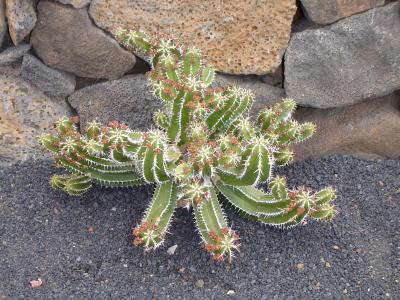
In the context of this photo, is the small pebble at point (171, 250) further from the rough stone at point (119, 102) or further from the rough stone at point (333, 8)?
the rough stone at point (333, 8)

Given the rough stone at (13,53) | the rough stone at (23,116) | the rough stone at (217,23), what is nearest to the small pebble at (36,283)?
the rough stone at (23,116)

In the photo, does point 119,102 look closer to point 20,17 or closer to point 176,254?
point 20,17

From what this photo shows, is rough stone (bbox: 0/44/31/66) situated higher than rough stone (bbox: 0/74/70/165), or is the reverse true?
rough stone (bbox: 0/44/31/66)

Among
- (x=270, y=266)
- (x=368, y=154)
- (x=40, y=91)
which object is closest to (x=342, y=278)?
(x=270, y=266)

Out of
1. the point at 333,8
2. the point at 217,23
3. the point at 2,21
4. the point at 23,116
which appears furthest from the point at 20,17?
the point at 333,8

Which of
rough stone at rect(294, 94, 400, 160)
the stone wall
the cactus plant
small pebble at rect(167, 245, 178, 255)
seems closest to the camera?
the cactus plant

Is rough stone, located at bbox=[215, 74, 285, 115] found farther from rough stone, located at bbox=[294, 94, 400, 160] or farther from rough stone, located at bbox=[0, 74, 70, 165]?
rough stone, located at bbox=[0, 74, 70, 165]

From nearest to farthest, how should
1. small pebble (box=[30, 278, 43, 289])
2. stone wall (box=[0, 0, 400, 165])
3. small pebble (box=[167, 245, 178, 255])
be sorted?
small pebble (box=[30, 278, 43, 289]) < small pebble (box=[167, 245, 178, 255]) < stone wall (box=[0, 0, 400, 165])

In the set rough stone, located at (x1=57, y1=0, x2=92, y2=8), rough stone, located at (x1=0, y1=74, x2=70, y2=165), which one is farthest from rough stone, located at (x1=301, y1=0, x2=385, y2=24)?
rough stone, located at (x1=0, y1=74, x2=70, y2=165)
